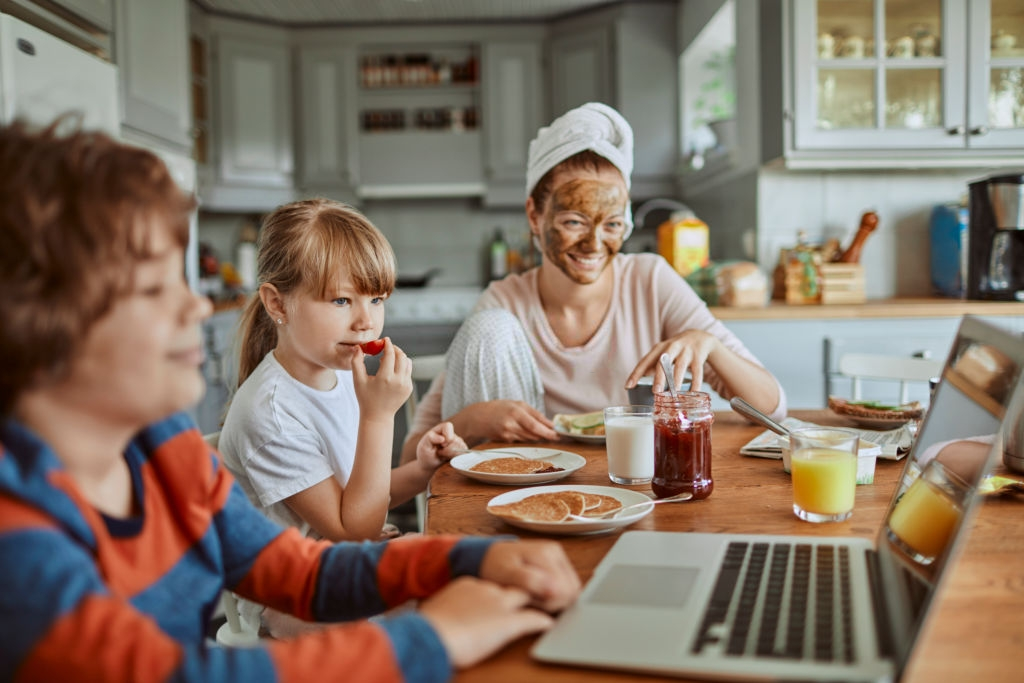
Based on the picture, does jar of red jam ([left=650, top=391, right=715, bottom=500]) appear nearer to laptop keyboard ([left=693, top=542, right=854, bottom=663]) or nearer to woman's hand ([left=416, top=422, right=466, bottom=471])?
laptop keyboard ([left=693, top=542, right=854, bottom=663])

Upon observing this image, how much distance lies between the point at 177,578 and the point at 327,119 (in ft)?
15.9

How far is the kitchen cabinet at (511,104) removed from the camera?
5.16 m

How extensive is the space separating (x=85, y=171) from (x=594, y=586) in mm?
525

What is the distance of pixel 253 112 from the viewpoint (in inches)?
199

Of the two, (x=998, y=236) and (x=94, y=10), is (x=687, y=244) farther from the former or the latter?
(x=94, y=10)

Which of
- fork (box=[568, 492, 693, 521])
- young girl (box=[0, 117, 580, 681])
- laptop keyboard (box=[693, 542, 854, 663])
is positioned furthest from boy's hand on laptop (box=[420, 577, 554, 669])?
fork (box=[568, 492, 693, 521])

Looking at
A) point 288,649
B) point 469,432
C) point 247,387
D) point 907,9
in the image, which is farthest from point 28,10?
point 907,9

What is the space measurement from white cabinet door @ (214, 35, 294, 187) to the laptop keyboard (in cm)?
475

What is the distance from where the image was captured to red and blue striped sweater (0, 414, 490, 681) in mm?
521

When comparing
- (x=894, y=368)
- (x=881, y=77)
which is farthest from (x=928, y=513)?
(x=881, y=77)

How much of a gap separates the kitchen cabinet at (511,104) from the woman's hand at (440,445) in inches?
157

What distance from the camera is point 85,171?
0.61 metres

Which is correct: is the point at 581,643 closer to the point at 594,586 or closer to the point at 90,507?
the point at 594,586

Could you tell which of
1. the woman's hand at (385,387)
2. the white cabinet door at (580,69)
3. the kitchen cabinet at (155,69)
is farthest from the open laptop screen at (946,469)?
the white cabinet door at (580,69)
